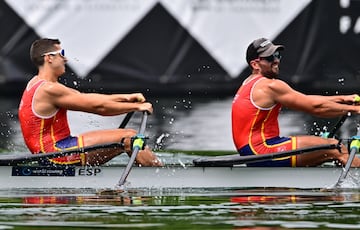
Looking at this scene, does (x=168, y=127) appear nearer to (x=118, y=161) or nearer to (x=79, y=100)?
(x=118, y=161)

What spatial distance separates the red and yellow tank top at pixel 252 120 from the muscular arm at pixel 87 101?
102 centimetres

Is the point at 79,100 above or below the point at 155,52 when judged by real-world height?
below

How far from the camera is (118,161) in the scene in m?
17.8

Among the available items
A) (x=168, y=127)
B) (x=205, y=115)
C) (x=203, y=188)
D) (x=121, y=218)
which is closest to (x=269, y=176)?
(x=203, y=188)

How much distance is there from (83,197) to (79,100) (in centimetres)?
150

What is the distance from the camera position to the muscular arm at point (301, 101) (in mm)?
14344

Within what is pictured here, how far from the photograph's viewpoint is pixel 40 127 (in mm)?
14422

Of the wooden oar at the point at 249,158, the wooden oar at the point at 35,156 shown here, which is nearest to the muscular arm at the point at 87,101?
the wooden oar at the point at 35,156

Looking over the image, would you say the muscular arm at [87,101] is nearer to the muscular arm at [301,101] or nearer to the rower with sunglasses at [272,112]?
the rower with sunglasses at [272,112]

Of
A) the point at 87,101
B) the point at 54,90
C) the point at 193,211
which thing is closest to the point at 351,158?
the point at 193,211

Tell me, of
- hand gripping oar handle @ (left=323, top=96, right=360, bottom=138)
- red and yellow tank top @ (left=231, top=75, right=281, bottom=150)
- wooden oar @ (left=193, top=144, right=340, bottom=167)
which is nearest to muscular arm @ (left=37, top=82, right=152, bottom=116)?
wooden oar @ (left=193, top=144, right=340, bottom=167)

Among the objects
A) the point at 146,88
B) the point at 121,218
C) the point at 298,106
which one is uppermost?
the point at 146,88

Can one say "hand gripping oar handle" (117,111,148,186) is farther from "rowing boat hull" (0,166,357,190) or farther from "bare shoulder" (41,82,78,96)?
"bare shoulder" (41,82,78,96)

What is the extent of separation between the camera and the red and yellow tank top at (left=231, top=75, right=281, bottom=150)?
14445 millimetres
